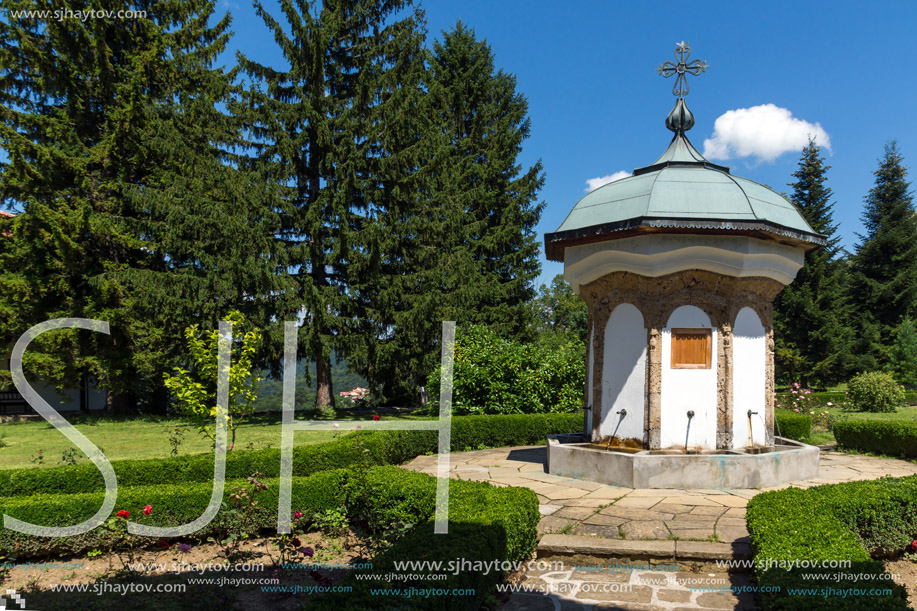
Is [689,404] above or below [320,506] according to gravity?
above

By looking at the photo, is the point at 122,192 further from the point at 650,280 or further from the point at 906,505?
the point at 906,505

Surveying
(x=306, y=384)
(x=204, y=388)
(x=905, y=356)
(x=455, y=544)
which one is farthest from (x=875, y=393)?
(x=306, y=384)

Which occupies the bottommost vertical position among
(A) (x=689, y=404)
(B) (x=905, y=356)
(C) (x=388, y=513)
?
(C) (x=388, y=513)

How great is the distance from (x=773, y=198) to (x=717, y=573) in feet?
20.6

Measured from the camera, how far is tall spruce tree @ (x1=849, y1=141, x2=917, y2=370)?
33281 millimetres

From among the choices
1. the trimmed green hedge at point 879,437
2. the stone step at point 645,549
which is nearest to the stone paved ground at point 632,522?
the stone step at point 645,549

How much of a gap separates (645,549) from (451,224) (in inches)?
658

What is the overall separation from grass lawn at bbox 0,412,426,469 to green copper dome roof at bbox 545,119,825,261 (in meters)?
7.27

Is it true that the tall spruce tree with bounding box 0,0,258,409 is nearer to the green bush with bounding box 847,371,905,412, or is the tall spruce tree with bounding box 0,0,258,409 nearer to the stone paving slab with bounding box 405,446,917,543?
the stone paving slab with bounding box 405,446,917,543

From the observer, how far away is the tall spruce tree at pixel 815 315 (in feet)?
99.1

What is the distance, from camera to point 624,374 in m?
8.98

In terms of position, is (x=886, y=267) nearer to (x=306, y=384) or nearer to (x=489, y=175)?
(x=489, y=175)

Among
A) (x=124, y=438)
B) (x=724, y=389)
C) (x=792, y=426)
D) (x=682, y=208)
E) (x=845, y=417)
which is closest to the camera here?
(x=682, y=208)

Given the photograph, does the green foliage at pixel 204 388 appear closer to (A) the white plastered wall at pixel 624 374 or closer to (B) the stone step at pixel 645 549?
(B) the stone step at pixel 645 549
